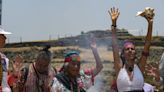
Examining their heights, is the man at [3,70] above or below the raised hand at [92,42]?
below

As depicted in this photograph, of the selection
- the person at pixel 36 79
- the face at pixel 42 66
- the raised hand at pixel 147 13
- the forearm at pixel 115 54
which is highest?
the raised hand at pixel 147 13

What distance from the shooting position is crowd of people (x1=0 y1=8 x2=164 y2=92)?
6.60 metres

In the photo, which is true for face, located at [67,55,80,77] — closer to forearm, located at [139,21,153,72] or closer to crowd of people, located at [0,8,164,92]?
crowd of people, located at [0,8,164,92]

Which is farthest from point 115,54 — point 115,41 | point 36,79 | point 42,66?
point 36,79

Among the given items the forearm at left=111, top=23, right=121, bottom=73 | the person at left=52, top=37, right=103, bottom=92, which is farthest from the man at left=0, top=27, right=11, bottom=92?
the forearm at left=111, top=23, right=121, bottom=73

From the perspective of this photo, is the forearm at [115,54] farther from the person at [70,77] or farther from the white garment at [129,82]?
the person at [70,77]

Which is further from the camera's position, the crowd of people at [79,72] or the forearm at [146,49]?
the forearm at [146,49]

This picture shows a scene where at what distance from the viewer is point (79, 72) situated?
22.2 feet

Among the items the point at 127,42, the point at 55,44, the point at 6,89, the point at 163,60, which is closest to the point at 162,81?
the point at 163,60

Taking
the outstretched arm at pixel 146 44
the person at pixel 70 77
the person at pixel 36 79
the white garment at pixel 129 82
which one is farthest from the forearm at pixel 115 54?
the person at pixel 36 79

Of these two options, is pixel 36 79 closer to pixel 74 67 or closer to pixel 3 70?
pixel 3 70

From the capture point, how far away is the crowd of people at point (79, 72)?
660 centimetres

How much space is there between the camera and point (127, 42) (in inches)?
278

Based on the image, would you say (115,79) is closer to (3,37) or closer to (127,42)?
(127,42)
